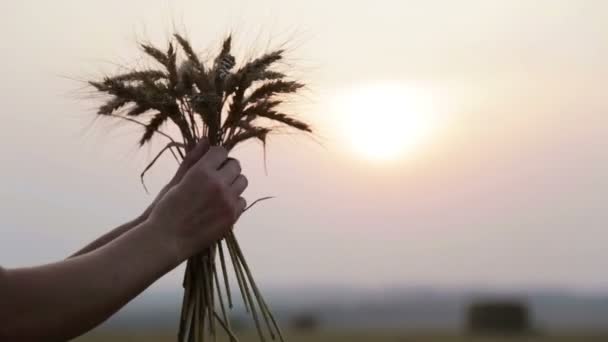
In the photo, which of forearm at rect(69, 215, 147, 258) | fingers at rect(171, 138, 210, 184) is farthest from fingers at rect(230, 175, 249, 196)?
forearm at rect(69, 215, 147, 258)

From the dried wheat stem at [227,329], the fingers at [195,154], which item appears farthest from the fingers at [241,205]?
the dried wheat stem at [227,329]

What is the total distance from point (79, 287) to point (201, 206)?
269 mm

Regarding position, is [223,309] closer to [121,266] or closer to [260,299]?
[260,299]

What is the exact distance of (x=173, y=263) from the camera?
138 centimetres

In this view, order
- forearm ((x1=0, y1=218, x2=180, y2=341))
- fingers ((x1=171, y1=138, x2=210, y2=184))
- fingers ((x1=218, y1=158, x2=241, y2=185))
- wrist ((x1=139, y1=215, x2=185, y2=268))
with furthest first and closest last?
fingers ((x1=171, y1=138, x2=210, y2=184)) → fingers ((x1=218, y1=158, x2=241, y2=185)) → wrist ((x1=139, y1=215, x2=185, y2=268)) → forearm ((x1=0, y1=218, x2=180, y2=341))

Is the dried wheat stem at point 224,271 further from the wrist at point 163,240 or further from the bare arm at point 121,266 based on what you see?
the wrist at point 163,240

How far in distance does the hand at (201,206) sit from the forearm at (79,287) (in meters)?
0.04

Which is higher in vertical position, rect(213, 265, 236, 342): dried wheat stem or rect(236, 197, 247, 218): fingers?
rect(236, 197, 247, 218): fingers

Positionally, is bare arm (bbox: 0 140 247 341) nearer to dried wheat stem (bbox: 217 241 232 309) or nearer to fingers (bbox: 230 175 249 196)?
fingers (bbox: 230 175 249 196)

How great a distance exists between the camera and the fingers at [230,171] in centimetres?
148

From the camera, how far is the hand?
1.40 meters

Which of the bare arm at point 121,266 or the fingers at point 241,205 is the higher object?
the fingers at point 241,205

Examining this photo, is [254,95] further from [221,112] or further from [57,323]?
[57,323]

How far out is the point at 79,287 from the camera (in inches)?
48.6
